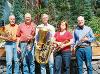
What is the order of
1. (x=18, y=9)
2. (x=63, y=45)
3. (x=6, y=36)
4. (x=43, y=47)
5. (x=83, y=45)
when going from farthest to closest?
(x=18, y=9) < (x=6, y=36) < (x=43, y=47) < (x=83, y=45) < (x=63, y=45)

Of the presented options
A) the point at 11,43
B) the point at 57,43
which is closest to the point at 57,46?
the point at 57,43

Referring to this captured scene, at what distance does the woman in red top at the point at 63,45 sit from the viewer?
915 cm

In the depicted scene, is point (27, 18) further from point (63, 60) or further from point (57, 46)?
point (63, 60)

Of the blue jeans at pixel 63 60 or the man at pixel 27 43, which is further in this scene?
the man at pixel 27 43

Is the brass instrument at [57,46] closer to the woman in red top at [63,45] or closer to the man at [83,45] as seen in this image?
the woman in red top at [63,45]

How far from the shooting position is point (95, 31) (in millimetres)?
11703

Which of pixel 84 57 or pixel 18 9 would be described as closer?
pixel 84 57

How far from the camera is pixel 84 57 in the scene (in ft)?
30.4

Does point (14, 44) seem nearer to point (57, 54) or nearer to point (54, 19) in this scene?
point (57, 54)

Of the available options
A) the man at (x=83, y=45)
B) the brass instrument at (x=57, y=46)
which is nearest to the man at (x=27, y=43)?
the brass instrument at (x=57, y=46)

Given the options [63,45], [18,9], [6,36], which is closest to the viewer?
[63,45]

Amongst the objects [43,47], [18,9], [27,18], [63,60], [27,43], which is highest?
[18,9]

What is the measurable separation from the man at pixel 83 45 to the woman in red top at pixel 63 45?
23 cm

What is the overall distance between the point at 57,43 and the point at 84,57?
0.71 m
